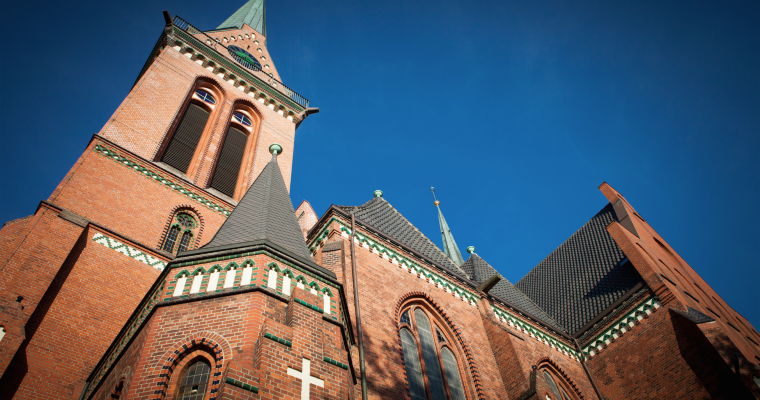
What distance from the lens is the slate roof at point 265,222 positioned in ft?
26.5

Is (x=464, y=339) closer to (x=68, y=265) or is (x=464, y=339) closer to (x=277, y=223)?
(x=277, y=223)

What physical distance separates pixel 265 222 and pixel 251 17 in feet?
94.1

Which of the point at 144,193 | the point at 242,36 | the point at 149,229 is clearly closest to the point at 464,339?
the point at 149,229

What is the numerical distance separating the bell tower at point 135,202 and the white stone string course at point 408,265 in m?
1.76

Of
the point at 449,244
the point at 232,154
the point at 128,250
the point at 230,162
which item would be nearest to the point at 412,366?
the point at 128,250

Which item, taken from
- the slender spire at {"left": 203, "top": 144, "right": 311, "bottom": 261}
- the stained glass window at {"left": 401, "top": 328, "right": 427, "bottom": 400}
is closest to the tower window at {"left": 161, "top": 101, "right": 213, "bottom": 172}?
the slender spire at {"left": 203, "top": 144, "right": 311, "bottom": 261}

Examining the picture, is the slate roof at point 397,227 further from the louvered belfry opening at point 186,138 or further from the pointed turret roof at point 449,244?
the pointed turret roof at point 449,244

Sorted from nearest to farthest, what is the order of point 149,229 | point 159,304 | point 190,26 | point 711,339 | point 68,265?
point 159,304, point 68,265, point 711,339, point 149,229, point 190,26

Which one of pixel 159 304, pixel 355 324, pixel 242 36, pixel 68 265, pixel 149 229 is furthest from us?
pixel 242 36

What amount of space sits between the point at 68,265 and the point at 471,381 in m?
9.05

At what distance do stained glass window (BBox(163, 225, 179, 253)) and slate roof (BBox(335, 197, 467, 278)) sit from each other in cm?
491

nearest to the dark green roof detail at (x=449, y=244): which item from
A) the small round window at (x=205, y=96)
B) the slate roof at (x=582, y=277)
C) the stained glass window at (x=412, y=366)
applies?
the slate roof at (x=582, y=277)

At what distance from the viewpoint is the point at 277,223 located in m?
8.93

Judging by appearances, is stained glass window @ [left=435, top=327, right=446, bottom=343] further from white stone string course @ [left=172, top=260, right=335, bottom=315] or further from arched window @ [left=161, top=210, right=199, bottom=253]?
arched window @ [left=161, top=210, right=199, bottom=253]
